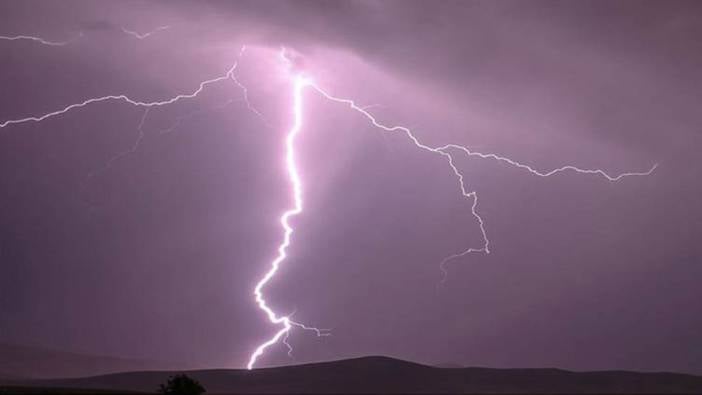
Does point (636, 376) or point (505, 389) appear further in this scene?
point (636, 376)

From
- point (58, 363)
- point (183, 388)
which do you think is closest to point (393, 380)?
point (183, 388)

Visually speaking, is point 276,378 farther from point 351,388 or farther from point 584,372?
point 584,372

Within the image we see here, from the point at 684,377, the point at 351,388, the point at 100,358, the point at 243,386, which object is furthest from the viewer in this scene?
the point at 100,358

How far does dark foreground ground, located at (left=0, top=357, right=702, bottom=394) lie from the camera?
38062mm

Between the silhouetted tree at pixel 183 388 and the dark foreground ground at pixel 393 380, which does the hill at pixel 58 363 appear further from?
the silhouetted tree at pixel 183 388

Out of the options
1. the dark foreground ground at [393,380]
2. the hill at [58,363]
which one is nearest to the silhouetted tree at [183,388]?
the dark foreground ground at [393,380]

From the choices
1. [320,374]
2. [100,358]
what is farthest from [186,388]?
[100,358]

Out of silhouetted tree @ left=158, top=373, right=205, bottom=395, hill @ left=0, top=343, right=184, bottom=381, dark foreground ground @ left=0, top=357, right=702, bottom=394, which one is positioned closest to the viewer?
silhouetted tree @ left=158, top=373, right=205, bottom=395

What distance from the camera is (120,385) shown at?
1537 inches

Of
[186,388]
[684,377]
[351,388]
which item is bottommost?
[186,388]

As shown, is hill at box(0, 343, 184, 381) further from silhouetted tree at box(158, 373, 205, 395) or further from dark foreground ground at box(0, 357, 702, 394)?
silhouetted tree at box(158, 373, 205, 395)

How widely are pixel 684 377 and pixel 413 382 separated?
55.5 feet

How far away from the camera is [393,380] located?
39.8 m

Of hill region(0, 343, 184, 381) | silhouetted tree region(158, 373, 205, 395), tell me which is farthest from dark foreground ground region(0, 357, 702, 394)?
hill region(0, 343, 184, 381)
